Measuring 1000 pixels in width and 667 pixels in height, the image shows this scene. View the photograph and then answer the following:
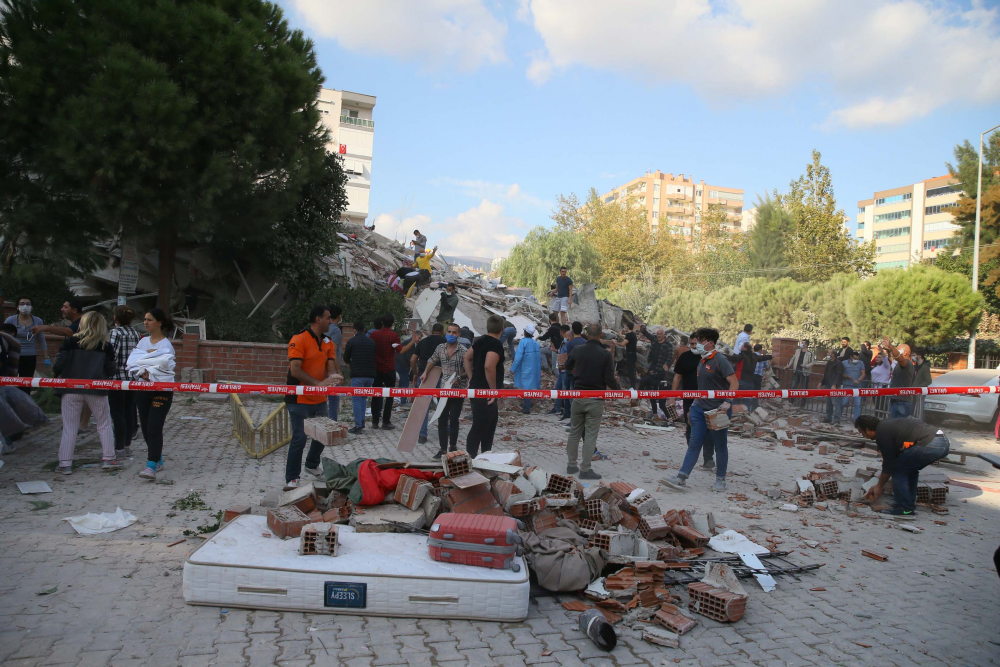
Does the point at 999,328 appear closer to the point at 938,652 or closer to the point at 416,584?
the point at 938,652

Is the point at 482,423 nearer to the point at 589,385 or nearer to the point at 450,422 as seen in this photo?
the point at 450,422

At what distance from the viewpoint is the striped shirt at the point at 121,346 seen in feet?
Answer: 23.2

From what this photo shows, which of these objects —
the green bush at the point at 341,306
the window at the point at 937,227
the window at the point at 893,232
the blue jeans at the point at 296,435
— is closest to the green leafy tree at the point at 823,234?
the green bush at the point at 341,306

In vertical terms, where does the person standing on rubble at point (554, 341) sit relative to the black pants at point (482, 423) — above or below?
above

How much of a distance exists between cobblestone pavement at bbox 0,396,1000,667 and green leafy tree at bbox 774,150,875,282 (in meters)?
31.6

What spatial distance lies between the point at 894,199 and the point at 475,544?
4118 inches

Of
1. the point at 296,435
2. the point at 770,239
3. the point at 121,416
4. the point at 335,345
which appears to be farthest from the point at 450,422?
the point at 770,239

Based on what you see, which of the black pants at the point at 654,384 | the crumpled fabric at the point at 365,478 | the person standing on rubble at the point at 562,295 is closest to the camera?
the crumpled fabric at the point at 365,478

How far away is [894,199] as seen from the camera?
293 feet

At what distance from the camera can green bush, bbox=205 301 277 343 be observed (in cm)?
1423

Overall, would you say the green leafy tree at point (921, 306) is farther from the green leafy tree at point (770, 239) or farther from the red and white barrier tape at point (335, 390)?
the green leafy tree at point (770, 239)

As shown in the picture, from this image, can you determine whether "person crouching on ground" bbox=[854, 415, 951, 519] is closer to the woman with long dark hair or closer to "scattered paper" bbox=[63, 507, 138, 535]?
"scattered paper" bbox=[63, 507, 138, 535]

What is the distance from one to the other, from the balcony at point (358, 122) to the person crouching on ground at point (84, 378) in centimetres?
5002

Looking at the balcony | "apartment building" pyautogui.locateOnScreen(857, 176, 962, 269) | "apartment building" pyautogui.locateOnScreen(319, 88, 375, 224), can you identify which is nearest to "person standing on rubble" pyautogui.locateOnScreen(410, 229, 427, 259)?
"apartment building" pyautogui.locateOnScreen(319, 88, 375, 224)
